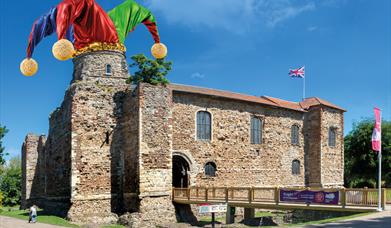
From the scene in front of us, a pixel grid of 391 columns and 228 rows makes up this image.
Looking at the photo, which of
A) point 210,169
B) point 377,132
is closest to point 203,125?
point 210,169

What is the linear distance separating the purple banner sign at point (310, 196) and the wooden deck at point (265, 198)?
142mm

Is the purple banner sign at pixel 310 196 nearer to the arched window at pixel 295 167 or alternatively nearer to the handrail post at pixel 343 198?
the handrail post at pixel 343 198

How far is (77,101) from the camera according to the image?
83.5ft

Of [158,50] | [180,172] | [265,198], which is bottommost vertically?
[265,198]

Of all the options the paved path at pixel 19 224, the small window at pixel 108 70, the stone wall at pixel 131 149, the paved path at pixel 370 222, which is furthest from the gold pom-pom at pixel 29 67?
the paved path at pixel 370 222

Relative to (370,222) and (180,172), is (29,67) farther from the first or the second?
(370,222)

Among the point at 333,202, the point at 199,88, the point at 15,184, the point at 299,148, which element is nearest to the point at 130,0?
the point at 199,88

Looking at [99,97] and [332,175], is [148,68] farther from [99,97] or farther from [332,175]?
[332,175]

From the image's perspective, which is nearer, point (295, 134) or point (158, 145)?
point (158, 145)

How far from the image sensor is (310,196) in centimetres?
2025

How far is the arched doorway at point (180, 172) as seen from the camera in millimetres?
28688

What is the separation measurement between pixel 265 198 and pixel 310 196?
299 cm

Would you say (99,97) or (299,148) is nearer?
(99,97)

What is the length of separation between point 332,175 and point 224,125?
467 inches
